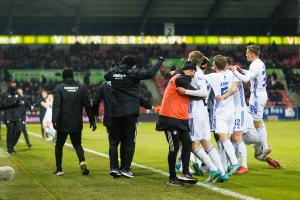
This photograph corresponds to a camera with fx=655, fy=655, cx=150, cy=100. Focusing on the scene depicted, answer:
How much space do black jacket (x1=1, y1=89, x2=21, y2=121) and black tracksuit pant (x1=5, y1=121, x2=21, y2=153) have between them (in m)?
0.16

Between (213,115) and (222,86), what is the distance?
68 centimetres

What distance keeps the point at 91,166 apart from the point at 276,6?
48899 millimetres

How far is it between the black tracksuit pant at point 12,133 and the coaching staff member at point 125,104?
792cm

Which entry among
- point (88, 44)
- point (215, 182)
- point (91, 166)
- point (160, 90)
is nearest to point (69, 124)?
point (91, 166)

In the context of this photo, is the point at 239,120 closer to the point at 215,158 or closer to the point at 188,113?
the point at 215,158

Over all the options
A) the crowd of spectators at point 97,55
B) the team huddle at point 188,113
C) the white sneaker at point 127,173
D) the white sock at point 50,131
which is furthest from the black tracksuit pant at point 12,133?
the crowd of spectators at point 97,55

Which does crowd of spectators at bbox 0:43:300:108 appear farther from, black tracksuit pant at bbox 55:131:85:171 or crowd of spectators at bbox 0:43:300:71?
black tracksuit pant at bbox 55:131:85:171

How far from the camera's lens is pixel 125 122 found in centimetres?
1279

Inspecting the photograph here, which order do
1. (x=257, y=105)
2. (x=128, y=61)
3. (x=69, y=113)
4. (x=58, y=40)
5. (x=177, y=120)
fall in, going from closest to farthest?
(x=177, y=120), (x=128, y=61), (x=69, y=113), (x=257, y=105), (x=58, y=40)

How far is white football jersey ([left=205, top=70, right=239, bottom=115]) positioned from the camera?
1251cm

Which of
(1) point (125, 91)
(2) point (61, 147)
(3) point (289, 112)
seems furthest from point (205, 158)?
(3) point (289, 112)

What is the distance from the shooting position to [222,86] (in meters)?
12.5

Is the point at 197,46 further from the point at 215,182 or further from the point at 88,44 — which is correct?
the point at 215,182

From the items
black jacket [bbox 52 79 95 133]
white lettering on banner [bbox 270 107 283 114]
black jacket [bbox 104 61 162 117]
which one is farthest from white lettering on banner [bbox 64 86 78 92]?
white lettering on banner [bbox 270 107 283 114]
